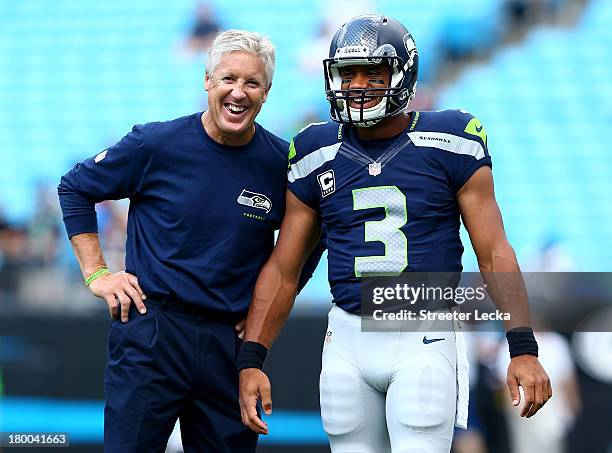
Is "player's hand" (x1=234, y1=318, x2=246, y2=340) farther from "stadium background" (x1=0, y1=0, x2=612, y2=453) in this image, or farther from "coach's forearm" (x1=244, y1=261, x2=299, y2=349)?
"stadium background" (x1=0, y1=0, x2=612, y2=453)

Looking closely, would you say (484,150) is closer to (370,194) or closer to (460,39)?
(370,194)

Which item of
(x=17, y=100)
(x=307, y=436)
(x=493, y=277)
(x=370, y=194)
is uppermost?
(x=17, y=100)

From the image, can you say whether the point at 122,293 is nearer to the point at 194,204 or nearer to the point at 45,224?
the point at 194,204

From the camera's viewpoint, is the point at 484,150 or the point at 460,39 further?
the point at 460,39

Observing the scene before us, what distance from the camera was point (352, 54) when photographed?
3.38 metres

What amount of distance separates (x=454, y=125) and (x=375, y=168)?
0.97ft

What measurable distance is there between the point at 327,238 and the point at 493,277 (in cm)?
58

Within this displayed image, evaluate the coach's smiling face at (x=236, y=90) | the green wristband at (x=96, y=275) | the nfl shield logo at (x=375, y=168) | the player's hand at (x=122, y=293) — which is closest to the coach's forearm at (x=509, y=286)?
the nfl shield logo at (x=375, y=168)

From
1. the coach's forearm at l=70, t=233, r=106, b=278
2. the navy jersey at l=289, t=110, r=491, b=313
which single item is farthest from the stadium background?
the navy jersey at l=289, t=110, r=491, b=313

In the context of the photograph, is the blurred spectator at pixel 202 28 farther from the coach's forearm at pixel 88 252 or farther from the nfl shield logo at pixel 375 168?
the nfl shield logo at pixel 375 168

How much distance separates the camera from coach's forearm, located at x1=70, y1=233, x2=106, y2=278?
375 cm

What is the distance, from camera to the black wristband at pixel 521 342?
128 inches

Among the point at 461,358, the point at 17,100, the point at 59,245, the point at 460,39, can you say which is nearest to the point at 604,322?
the point at 461,358

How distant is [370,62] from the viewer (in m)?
3.39
